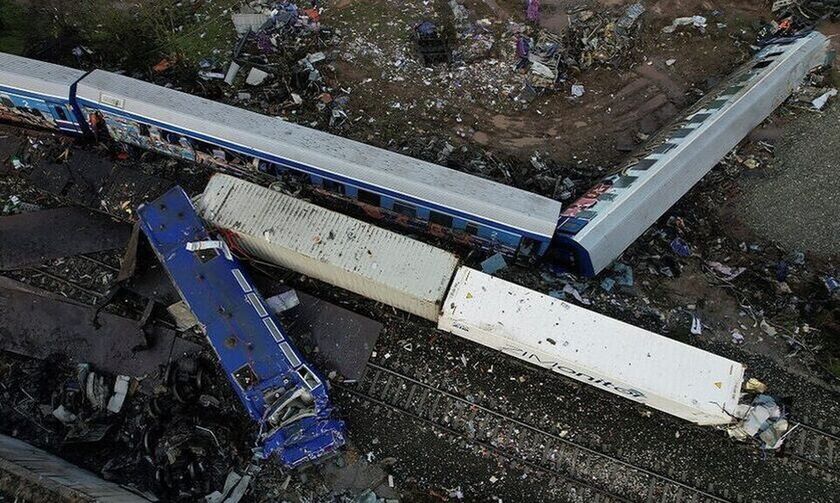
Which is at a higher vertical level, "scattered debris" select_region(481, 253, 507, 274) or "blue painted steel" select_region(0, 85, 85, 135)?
"blue painted steel" select_region(0, 85, 85, 135)

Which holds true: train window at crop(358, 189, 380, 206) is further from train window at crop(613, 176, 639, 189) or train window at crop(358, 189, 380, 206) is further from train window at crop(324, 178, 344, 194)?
train window at crop(613, 176, 639, 189)

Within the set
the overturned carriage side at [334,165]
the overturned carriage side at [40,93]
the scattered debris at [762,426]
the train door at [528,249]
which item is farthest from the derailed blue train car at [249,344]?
the scattered debris at [762,426]

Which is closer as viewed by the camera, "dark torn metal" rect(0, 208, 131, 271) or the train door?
the train door

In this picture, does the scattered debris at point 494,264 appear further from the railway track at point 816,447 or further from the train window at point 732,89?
the train window at point 732,89

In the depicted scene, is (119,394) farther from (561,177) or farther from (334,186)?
(561,177)

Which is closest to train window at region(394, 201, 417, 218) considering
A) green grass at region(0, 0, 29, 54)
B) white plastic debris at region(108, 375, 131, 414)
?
white plastic debris at region(108, 375, 131, 414)

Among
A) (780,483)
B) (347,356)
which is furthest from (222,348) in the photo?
(780,483)

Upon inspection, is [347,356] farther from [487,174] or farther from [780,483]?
[780,483]
